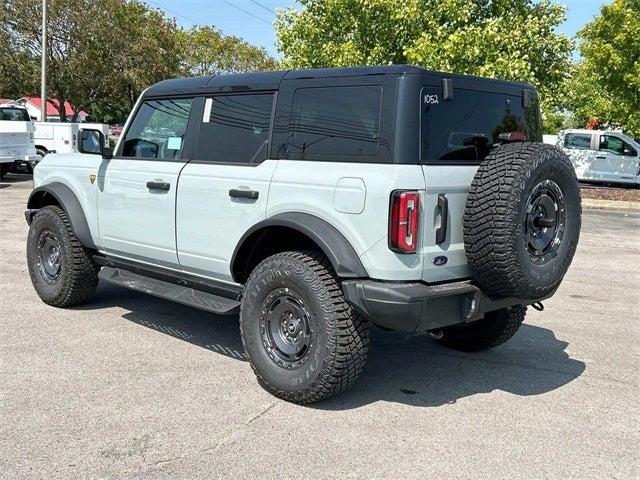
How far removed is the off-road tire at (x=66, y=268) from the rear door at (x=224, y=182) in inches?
54.5

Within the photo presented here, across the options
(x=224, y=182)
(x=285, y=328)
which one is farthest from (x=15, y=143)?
(x=285, y=328)

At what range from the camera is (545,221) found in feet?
13.4

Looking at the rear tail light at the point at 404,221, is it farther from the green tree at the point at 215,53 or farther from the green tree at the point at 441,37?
the green tree at the point at 215,53

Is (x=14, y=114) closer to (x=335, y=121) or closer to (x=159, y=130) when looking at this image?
(x=159, y=130)

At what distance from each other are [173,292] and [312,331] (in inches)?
56.3

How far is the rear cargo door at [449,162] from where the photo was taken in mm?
3822

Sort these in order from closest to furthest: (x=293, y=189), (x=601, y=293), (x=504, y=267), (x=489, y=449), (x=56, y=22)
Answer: (x=489, y=449) < (x=504, y=267) < (x=293, y=189) < (x=601, y=293) < (x=56, y=22)

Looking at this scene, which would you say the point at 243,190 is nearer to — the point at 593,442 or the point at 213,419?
the point at 213,419

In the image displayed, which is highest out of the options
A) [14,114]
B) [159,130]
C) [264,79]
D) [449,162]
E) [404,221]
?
[14,114]

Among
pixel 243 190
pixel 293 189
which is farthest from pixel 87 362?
pixel 293 189

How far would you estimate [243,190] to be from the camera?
439 centimetres

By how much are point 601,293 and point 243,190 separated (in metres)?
4.80

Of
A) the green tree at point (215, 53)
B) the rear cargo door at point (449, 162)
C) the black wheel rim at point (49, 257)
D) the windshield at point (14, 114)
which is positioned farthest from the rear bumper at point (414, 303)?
the green tree at point (215, 53)

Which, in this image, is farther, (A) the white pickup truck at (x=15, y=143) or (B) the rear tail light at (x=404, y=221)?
(A) the white pickup truck at (x=15, y=143)
